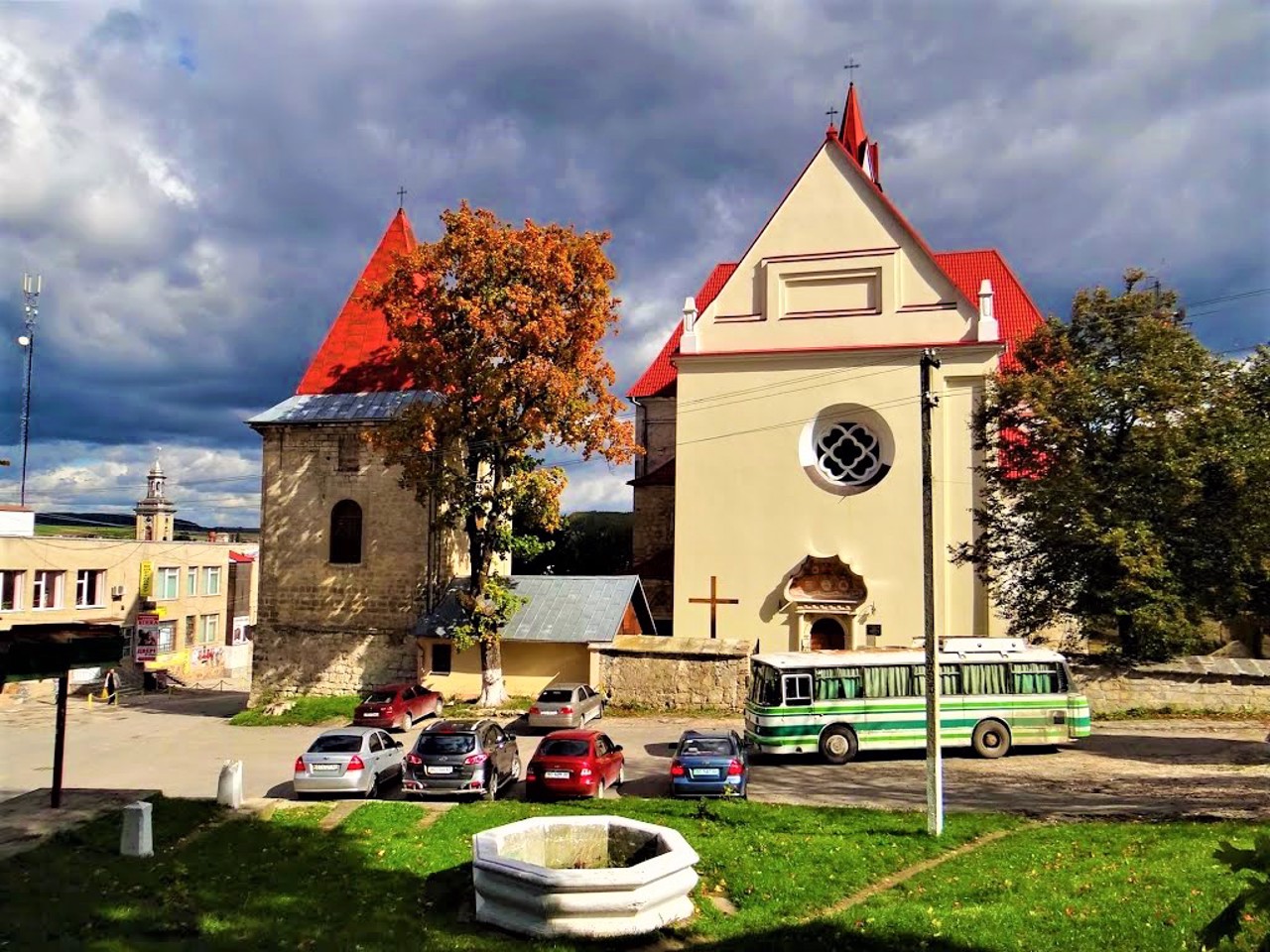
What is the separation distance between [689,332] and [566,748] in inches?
674

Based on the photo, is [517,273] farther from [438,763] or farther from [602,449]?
[438,763]

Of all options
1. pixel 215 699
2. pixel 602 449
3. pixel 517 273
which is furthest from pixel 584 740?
pixel 215 699

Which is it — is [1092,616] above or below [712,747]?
above

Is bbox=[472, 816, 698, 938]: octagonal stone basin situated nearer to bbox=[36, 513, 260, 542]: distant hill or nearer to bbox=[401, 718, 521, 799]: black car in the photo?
bbox=[401, 718, 521, 799]: black car

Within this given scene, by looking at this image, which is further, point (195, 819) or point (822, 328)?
point (822, 328)

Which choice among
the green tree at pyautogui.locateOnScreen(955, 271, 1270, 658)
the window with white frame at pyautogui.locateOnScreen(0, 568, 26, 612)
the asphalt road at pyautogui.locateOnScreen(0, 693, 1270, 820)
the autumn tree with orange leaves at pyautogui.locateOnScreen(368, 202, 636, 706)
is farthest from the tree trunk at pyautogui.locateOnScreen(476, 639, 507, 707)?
the window with white frame at pyautogui.locateOnScreen(0, 568, 26, 612)

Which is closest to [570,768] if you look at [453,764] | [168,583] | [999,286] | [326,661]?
[453,764]

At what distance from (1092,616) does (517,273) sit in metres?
17.4

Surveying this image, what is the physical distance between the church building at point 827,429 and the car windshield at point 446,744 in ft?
43.3

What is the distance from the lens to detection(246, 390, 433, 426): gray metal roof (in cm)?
2806

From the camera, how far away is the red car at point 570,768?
48.2 feet

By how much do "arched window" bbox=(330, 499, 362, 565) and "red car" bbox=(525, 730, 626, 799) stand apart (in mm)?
14754

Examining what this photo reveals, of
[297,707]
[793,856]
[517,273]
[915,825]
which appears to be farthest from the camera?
[297,707]

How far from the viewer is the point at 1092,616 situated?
21406 mm
